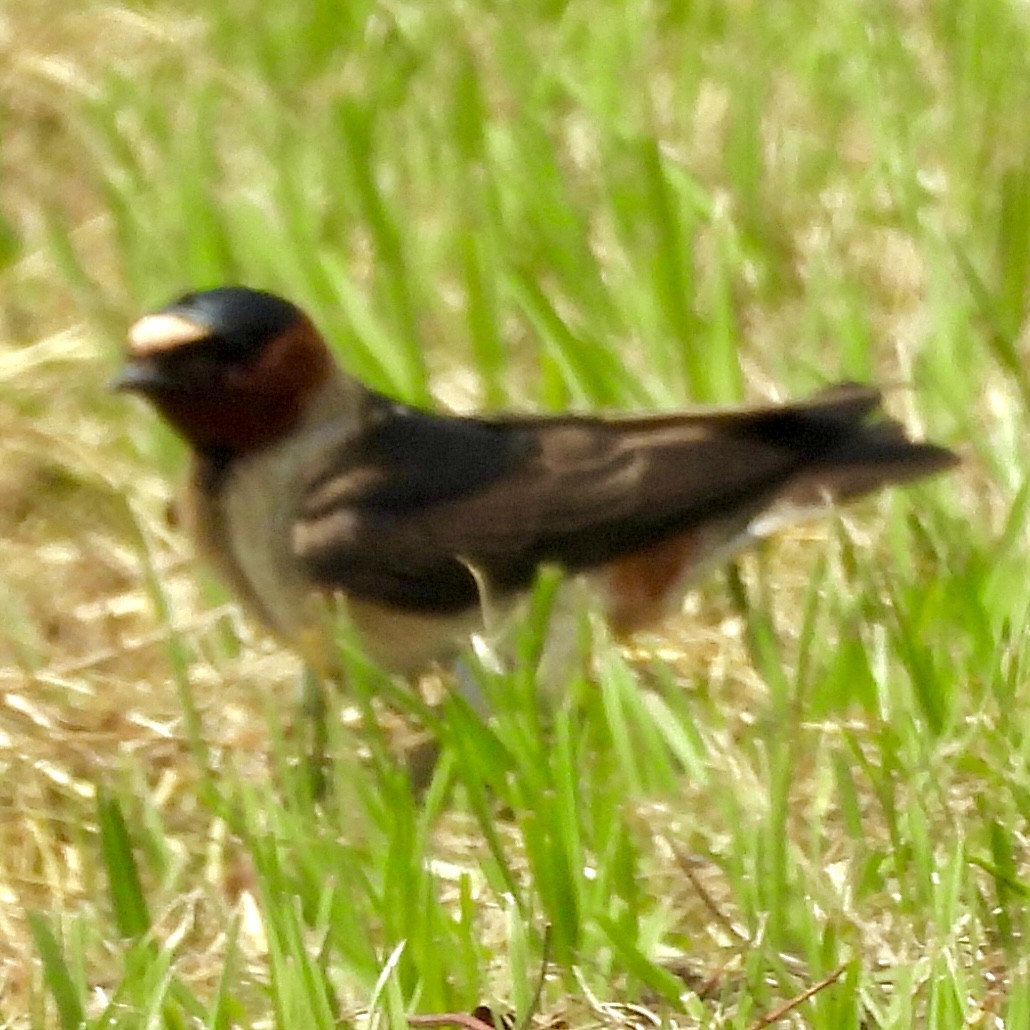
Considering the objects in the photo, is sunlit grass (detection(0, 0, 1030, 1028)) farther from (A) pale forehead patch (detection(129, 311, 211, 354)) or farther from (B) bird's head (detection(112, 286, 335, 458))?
(A) pale forehead patch (detection(129, 311, 211, 354))

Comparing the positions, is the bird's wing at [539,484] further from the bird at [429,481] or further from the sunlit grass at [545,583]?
the sunlit grass at [545,583]

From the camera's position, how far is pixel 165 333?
3076 millimetres

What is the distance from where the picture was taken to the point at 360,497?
3252 millimetres

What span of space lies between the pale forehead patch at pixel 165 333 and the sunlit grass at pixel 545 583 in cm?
46

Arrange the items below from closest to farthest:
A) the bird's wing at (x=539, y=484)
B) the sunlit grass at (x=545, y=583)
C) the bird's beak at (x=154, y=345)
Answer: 1. the sunlit grass at (x=545, y=583)
2. the bird's beak at (x=154, y=345)
3. the bird's wing at (x=539, y=484)

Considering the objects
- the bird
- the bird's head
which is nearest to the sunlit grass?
the bird

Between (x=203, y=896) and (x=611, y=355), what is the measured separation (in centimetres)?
143

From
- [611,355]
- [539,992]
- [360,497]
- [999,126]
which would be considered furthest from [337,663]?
[999,126]

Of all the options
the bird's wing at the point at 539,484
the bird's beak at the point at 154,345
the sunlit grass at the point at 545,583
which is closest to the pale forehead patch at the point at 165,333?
the bird's beak at the point at 154,345

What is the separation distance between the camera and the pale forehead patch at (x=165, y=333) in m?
3.07

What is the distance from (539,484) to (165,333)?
0.60 metres

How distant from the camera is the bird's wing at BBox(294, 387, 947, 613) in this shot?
3211mm

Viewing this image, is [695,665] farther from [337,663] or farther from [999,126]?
[999,126]

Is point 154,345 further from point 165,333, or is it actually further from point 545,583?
point 545,583
